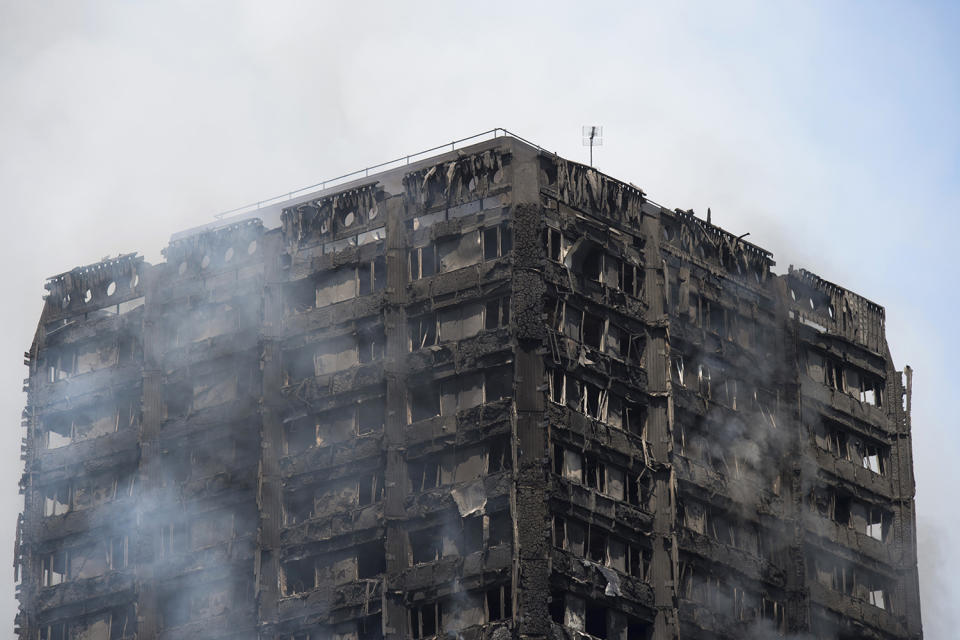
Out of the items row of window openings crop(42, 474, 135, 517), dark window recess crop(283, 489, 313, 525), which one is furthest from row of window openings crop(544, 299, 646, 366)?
row of window openings crop(42, 474, 135, 517)

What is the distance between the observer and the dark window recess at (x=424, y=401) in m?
127

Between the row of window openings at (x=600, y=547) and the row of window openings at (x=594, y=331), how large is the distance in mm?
9977

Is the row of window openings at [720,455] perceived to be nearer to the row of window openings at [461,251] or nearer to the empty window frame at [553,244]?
the empty window frame at [553,244]

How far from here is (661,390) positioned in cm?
13238

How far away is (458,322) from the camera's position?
12800cm

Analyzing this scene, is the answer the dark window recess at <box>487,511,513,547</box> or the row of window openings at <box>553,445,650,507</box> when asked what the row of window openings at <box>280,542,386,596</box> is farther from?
the row of window openings at <box>553,445,650,507</box>

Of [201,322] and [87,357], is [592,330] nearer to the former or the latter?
[201,322]

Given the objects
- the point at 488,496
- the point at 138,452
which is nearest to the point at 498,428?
the point at 488,496

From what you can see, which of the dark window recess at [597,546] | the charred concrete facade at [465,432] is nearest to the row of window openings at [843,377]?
the charred concrete facade at [465,432]

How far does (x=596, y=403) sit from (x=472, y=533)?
10436mm

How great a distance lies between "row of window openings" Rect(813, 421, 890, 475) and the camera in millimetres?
145875

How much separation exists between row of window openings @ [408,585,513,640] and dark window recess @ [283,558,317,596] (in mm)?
7673

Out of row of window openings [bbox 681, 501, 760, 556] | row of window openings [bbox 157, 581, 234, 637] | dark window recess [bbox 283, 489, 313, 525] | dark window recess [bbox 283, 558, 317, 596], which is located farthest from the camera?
row of window openings [bbox 157, 581, 234, 637]

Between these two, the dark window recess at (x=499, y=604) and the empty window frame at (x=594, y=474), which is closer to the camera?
the dark window recess at (x=499, y=604)
